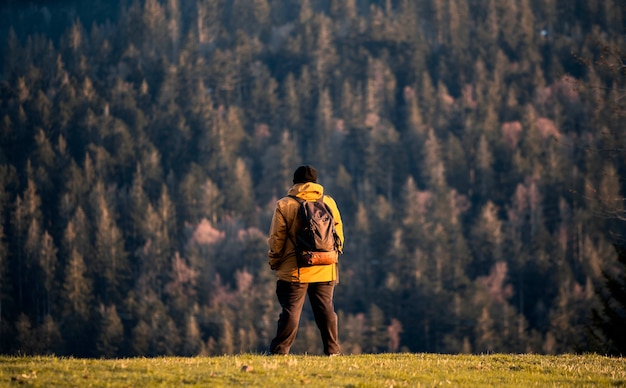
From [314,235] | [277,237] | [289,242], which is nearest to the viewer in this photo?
[314,235]

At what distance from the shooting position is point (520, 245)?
149 m

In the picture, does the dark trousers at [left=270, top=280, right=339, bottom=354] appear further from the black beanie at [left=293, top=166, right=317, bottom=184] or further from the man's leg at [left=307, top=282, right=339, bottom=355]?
the black beanie at [left=293, top=166, right=317, bottom=184]

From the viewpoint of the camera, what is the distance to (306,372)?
10797 millimetres

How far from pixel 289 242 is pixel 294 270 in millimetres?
386

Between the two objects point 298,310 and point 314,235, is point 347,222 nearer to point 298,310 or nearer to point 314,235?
point 298,310

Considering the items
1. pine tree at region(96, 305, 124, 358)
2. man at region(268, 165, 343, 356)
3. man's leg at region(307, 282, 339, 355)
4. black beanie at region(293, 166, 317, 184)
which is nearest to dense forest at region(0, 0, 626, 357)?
pine tree at region(96, 305, 124, 358)

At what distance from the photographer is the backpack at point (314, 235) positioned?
38.8ft

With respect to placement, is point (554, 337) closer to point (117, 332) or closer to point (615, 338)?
point (117, 332)

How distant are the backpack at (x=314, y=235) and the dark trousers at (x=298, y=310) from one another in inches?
15.0

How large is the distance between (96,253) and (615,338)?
139564 mm

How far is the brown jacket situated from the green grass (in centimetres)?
112

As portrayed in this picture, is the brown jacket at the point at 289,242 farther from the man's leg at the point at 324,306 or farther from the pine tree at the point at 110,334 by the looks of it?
the pine tree at the point at 110,334

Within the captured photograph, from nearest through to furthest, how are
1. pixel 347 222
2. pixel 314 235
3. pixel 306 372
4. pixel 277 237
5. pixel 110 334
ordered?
pixel 306 372 < pixel 314 235 < pixel 277 237 < pixel 110 334 < pixel 347 222

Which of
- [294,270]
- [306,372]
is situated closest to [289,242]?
[294,270]
